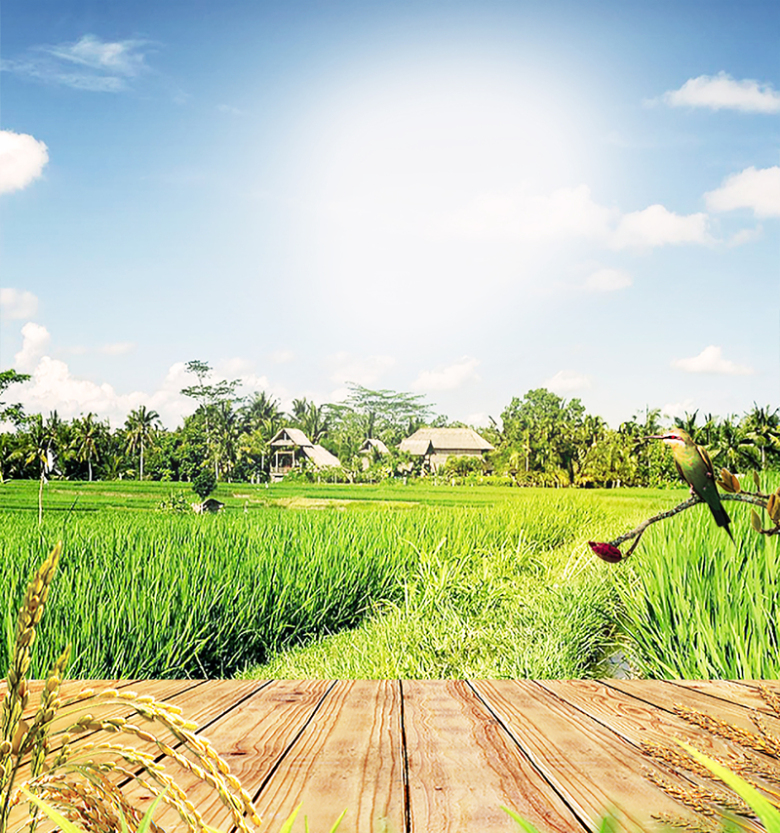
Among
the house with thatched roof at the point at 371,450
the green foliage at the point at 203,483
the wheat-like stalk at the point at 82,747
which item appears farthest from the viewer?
the house with thatched roof at the point at 371,450

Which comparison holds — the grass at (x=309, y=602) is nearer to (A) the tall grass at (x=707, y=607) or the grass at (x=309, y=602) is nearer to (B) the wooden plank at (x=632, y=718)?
(A) the tall grass at (x=707, y=607)

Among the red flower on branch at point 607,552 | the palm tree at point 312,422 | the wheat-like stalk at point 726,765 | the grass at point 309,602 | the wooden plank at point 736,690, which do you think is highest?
the palm tree at point 312,422

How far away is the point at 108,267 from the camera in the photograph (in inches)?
368

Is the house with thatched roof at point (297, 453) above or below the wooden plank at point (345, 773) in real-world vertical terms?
above

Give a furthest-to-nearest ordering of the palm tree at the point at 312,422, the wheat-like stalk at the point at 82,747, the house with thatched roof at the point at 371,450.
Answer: the palm tree at the point at 312,422
the house with thatched roof at the point at 371,450
the wheat-like stalk at the point at 82,747

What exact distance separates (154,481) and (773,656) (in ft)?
21.8

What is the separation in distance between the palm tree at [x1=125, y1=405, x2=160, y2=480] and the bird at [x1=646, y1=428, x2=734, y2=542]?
7435 millimetres

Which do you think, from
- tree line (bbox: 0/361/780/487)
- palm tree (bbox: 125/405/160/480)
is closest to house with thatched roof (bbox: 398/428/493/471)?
tree line (bbox: 0/361/780/487)

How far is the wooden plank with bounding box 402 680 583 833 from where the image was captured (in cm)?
95

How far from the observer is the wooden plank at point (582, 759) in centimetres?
99

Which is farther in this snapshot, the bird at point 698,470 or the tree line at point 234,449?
the tree line at point 234,449

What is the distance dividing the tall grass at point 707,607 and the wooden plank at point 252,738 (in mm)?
1465

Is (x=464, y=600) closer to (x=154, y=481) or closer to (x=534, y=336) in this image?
(x=154, y=481)

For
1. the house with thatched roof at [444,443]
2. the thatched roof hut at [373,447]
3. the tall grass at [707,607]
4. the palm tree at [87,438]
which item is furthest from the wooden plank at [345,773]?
the house with thatched roof at [444,443]
